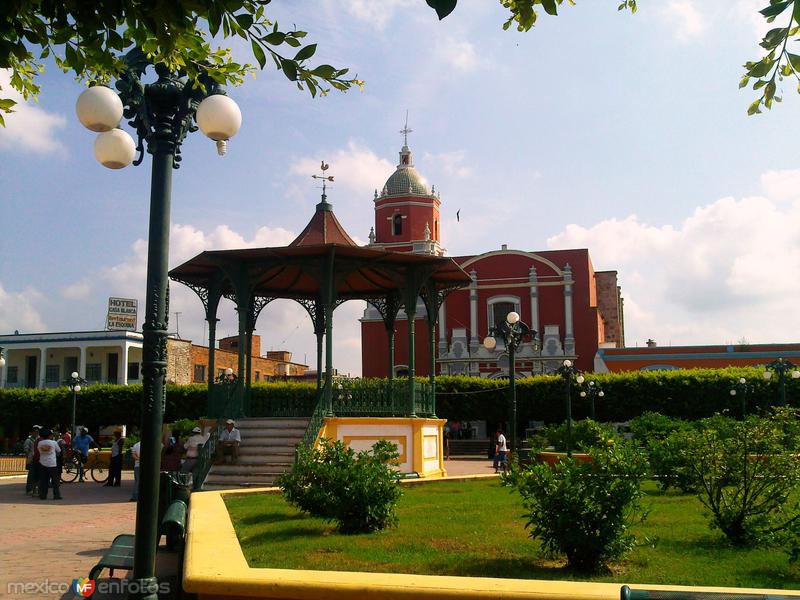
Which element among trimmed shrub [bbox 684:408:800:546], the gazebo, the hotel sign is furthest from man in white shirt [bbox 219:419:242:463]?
the hotel sign

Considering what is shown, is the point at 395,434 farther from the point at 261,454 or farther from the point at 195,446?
the point at 195,446

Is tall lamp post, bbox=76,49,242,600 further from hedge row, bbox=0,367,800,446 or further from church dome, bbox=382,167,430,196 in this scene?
church dome, bbox=382,167,430,196

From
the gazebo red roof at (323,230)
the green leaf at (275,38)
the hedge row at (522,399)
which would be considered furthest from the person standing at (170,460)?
the hedge row at (522,399)

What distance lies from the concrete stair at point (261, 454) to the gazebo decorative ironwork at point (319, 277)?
2.32 feet

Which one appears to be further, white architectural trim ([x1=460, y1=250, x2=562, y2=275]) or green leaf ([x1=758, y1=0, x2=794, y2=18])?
white architectural trim ([x1=460, y1=250, x2=562, y2=275])

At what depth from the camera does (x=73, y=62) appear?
4828 mm

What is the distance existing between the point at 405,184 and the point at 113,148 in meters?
46.8

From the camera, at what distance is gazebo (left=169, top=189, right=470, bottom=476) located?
16781mm

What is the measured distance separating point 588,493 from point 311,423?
10.4m

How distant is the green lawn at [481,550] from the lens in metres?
6.25

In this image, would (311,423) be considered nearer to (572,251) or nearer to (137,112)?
(137,112)

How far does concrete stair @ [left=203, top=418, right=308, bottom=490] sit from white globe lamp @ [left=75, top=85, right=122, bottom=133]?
10347 mm

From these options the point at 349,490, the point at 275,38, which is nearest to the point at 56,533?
the point at 349,490

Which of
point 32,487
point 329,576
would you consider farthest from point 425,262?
point 329,576
